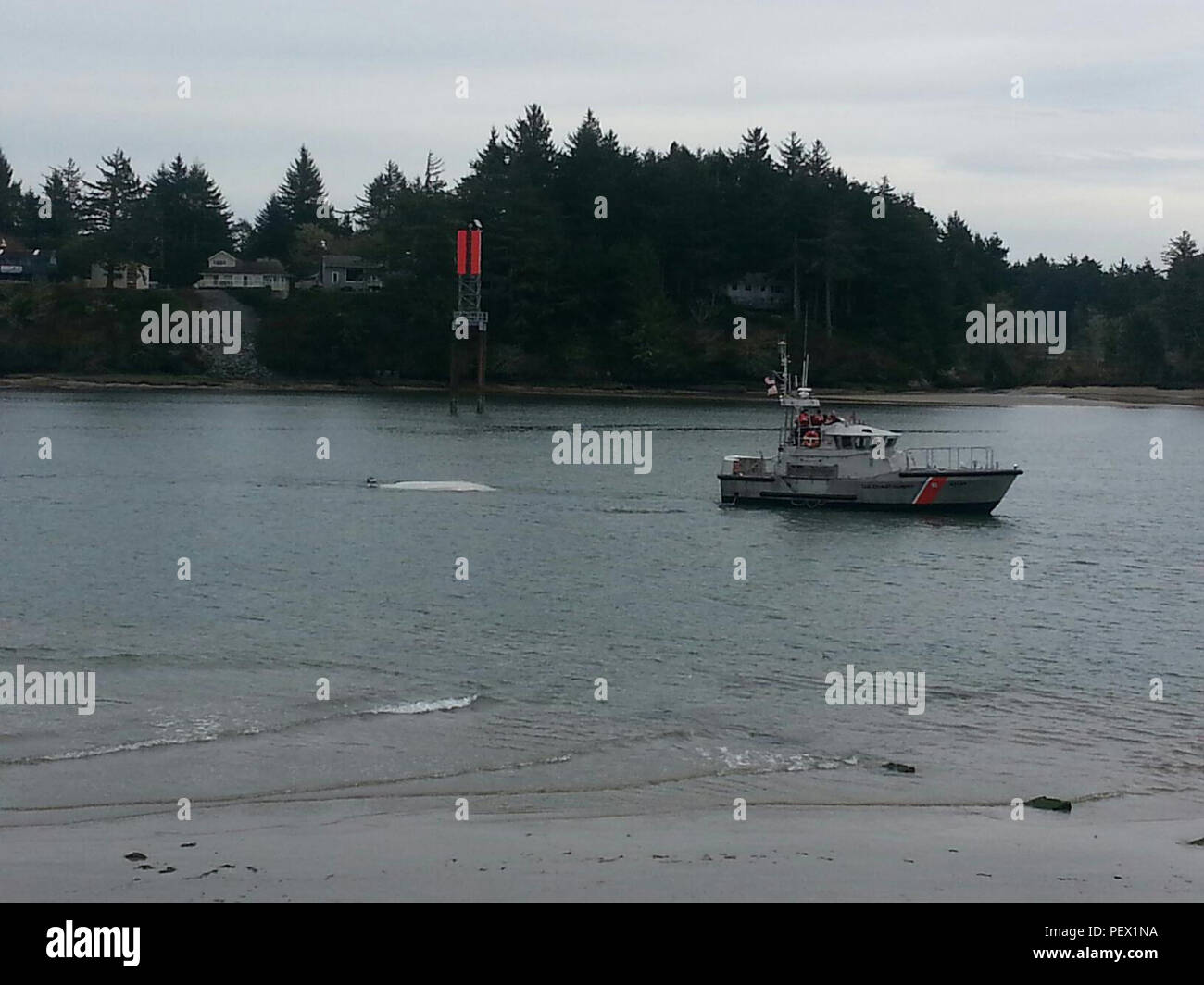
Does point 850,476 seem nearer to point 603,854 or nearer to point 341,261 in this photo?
point 603,854

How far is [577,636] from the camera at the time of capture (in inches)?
1463

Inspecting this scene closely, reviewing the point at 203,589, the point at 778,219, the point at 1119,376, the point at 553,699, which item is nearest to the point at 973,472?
the point at 203,589

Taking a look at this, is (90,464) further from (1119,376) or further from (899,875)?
(1119,376)

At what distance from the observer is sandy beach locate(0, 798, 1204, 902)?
56.5 ft

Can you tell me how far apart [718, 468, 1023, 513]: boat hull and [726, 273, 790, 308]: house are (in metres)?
103

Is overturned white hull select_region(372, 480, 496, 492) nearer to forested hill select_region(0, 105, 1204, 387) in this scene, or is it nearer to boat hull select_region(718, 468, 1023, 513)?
boat hull select_region(718, 468, 1023, 513)

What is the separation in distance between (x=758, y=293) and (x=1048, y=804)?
481 ft

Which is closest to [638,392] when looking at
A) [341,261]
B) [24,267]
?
[341,261]

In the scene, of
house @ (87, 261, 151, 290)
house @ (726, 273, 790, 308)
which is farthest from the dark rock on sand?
house @ (87, 261, 151, 290)

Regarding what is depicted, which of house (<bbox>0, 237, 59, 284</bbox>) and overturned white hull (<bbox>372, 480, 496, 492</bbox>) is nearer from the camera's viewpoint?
overturned white hull (<bbox>372, 480, 496, 492</bbox>)

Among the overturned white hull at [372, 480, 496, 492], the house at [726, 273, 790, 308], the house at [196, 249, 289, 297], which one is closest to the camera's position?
the overturned white hull at [372, 480, 496, 492]

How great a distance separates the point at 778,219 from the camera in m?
157

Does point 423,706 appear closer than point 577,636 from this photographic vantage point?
Yes
